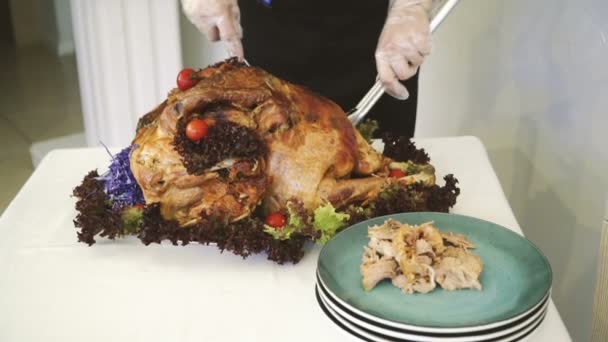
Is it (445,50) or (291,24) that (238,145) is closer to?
(291,24)

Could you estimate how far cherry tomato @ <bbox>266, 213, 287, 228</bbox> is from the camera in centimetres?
105

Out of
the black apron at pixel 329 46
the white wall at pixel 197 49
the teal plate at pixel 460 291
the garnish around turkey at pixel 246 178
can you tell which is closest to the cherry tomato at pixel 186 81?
the garnish around turkey at pixel 246 178

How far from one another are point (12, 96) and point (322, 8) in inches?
101

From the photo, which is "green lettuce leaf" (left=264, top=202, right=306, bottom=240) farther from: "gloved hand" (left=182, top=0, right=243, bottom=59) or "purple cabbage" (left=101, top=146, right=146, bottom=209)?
"gloved hand" (left=182, top=0, right=243, bottom=59)

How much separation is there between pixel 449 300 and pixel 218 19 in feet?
2.27

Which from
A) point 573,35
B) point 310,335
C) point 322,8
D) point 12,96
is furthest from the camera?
point 12,96

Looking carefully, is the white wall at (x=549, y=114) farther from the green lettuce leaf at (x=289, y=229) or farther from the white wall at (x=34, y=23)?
the white wall at (x=34, y=23)

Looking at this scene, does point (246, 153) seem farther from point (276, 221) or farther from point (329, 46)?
point (329, 46)

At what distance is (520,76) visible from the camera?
6.27 feet

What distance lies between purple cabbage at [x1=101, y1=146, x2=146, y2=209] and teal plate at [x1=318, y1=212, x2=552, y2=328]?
1.09 feet

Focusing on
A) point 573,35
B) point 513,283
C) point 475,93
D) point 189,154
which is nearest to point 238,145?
point 189,154

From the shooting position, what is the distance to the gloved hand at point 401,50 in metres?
1.23

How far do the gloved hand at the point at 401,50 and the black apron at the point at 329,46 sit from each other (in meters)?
0.27

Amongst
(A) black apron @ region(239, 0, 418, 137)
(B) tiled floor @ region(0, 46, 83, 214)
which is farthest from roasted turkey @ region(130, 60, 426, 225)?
(B) tiled floor @ region(0, 46, 83, 214)
